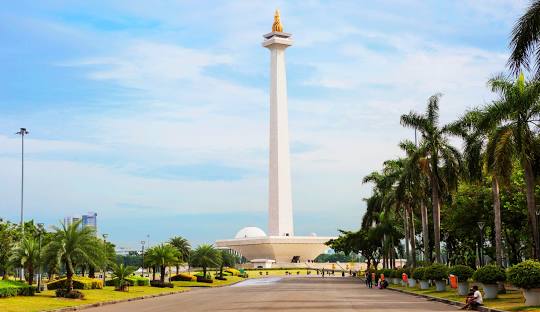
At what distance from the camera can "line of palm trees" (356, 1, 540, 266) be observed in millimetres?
36000

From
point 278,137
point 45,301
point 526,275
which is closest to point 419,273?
point 526,275

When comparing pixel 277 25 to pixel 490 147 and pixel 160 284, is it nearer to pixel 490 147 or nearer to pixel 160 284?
pixel 160 284

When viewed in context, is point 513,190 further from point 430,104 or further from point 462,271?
point 462,271

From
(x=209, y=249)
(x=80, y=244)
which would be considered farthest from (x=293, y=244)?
(x=80, y=244)

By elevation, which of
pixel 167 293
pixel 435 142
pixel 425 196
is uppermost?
pixel 435 142

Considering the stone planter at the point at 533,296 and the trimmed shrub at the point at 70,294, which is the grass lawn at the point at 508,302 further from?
the trimmed shrub at the point at 70,294

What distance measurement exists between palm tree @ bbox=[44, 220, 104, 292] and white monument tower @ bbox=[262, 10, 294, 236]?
93588mm

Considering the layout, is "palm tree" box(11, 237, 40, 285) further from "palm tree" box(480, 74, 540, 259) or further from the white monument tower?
the white monument tower

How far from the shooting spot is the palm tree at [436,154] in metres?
53.6

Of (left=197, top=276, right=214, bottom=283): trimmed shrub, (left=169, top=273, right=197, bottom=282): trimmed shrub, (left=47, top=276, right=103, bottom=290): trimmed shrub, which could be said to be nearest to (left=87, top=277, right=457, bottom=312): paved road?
(left=47, top=276, right=103, bottom=290): trimmed shrub

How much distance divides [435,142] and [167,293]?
79.1 ft

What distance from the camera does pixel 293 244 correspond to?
152375 millimetres

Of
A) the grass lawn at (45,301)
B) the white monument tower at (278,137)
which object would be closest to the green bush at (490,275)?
the grass lawn at (45,301)

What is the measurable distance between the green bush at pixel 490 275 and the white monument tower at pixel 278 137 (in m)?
104
